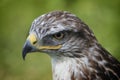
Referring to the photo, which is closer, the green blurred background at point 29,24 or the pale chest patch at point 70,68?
the pale chest patch at point 70,68

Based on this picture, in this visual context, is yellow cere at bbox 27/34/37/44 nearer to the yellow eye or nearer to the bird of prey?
the bird of prey

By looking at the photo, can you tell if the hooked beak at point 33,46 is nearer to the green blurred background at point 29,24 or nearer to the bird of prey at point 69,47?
the bird of prey at point 69,47

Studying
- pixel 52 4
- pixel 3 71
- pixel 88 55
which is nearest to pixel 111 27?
pixel 52 4

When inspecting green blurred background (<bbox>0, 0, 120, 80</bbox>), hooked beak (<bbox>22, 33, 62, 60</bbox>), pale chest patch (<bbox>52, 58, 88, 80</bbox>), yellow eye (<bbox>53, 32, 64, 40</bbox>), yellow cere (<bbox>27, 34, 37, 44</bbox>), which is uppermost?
green blurred background (<bbox>0, 0, 120, 80</bbox>)

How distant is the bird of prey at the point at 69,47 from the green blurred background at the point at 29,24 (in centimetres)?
388

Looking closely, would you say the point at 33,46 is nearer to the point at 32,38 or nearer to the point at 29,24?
the point at 32,38

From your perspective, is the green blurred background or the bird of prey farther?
the green blurred background

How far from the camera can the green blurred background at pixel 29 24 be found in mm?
10195

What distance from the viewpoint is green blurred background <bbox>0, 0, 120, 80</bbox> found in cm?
1020

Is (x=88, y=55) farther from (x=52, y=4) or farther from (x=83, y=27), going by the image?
(x=52, y=4)

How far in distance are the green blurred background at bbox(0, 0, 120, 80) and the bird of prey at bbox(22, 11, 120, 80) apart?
3.88 metres

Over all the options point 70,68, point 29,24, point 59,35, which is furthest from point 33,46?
point 29,24

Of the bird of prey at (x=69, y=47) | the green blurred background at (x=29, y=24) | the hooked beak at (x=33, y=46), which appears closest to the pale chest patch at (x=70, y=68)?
the bird of prey at (x=69, y=47)

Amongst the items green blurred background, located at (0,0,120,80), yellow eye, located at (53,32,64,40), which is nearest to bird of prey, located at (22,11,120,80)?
yellow eye, located at (53,32,64,40)
